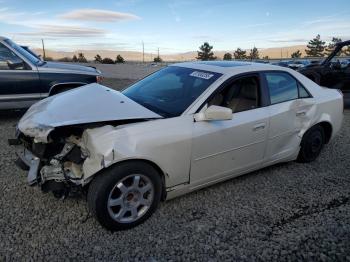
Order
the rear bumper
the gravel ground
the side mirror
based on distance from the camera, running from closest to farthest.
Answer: the gravel ground < the rear bumper < the side mirror

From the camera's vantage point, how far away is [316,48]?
255 feet

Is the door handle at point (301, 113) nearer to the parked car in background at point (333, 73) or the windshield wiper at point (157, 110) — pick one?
the windshield wiper at point (157, 110)

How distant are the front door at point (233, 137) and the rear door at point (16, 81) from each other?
4.73 m

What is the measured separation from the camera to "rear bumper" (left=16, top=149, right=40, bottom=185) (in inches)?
128

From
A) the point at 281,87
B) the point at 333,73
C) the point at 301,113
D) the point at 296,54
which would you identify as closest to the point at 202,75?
the point at 281,87

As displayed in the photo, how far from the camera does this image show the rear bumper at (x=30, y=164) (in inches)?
128

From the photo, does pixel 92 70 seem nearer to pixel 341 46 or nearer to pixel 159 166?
pixel 159 166

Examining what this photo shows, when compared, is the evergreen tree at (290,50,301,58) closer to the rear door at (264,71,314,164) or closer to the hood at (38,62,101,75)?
the hood at (38,62,101,75)

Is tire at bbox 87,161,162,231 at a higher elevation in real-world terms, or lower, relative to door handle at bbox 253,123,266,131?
lower

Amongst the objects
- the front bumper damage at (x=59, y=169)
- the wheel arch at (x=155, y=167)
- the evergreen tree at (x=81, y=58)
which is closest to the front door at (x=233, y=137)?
the wheel arch at (x=155, y=167)

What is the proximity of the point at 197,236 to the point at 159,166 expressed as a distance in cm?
72

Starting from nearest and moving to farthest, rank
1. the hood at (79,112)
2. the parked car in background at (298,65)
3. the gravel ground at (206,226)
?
1. the gravel ground at (206,226)
2. the hood at (79,112)
3. the parked car in background at (298,65)

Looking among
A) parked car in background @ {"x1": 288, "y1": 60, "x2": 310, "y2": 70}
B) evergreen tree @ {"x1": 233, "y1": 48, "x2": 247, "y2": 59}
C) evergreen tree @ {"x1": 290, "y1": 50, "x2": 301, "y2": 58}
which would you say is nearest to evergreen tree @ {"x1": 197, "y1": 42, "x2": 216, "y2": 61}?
evergreen tree @ {"x1": 233, "y1": 48, "x2": 247, "y2": 59}

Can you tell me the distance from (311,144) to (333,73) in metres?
5.73
